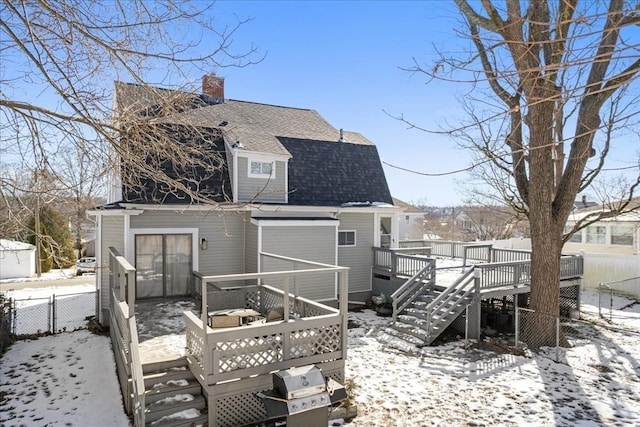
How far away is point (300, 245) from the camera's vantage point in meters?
12.5

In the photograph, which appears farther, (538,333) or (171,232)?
(171,232)

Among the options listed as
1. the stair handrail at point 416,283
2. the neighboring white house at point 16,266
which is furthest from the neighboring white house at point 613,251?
the neighboring white house at point 16,266

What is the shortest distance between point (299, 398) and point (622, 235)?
76.5 ft

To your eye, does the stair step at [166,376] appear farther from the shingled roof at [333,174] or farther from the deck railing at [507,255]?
the deck railing at [507,255]

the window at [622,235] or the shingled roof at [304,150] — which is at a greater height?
the shingled roof at [304,150]

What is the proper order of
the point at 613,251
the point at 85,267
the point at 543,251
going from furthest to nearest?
the point at 85,267 → the point at 613,251 → the point at 543,251

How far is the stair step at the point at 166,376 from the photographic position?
628 centimetres

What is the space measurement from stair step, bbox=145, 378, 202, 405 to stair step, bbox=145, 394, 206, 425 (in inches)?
2.2

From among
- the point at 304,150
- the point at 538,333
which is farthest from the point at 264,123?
the point at 538,333

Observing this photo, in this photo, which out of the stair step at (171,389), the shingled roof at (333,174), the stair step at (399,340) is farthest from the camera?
the shingled roof at (333,174)

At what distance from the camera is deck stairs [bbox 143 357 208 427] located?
5774 millimetres

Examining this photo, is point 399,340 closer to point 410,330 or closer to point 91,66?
point 410,330

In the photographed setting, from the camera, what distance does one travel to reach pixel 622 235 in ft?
72.2

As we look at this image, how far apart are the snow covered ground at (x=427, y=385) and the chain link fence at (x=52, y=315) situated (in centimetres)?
91
